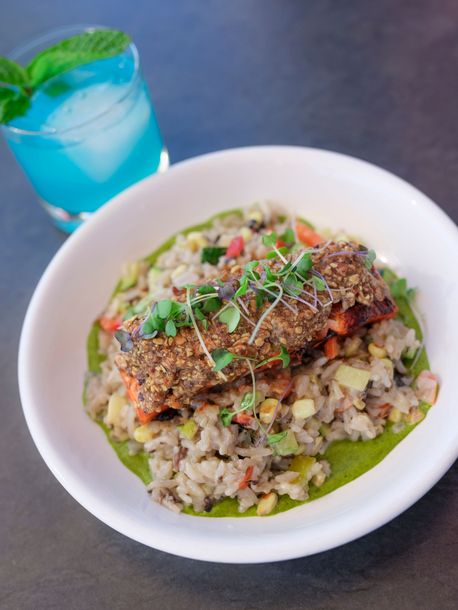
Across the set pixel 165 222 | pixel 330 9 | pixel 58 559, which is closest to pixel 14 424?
pixel 58 559

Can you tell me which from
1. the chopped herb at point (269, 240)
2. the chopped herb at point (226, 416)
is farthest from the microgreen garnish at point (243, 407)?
the chopped herb at point (269, 240)

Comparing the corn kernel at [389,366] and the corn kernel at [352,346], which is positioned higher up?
the corn kernel at [352,346]

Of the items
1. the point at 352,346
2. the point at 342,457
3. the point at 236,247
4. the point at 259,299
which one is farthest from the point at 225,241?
the point at 342,457

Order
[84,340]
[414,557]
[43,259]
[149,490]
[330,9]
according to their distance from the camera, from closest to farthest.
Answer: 1. [414,557]
2. [149,490]
3. [84,340]
4. [43,259]
5. [330,9]

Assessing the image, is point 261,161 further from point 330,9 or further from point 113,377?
point 330,9

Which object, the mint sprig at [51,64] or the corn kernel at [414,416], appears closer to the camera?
the corn kernel at [414,416]

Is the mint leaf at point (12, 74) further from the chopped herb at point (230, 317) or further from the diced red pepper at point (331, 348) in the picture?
the diced red pepper at point (331, 348)
